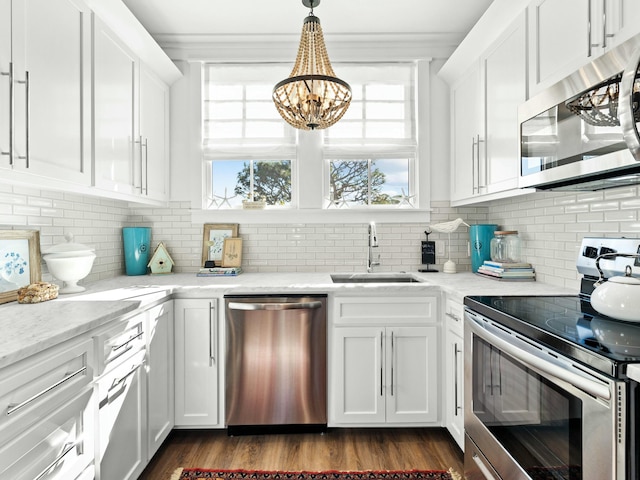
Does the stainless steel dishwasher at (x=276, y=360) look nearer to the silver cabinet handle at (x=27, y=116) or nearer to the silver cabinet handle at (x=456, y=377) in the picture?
the silver cabinet handle at (x=456, y=377)

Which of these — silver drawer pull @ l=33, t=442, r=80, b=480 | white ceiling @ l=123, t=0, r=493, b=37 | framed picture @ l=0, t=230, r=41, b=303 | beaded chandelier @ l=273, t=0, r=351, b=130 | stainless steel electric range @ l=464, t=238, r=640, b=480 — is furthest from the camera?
white ceiling @ l=123, t=0, r=493, b=37

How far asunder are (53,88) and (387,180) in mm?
2217

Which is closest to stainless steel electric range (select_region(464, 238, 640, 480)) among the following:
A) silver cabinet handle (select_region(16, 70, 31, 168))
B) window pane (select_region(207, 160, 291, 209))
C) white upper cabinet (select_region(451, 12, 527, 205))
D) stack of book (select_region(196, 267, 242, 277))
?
white upper cabinet (select_region(451, 12, 527, 205))

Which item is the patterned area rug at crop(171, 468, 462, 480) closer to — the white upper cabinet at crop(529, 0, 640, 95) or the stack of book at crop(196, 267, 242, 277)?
the stack of book at crop(196, 267, 242, 277)

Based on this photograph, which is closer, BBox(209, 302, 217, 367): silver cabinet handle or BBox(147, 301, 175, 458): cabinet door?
BBox(147, 301, 175, 458): cabinet door

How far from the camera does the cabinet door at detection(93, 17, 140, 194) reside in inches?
75.9

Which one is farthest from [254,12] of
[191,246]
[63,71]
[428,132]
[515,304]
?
[515,304]

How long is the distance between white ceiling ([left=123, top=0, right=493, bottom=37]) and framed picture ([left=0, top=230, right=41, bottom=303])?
1657 mm

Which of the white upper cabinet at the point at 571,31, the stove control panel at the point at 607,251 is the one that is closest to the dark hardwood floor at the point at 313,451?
the stove control panel at the point at 607,251

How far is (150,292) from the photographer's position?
6.51 feet

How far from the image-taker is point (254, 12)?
2.51 metres

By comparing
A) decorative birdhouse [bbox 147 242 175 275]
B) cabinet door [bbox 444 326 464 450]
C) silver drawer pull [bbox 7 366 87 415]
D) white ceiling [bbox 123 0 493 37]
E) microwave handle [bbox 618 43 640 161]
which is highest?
white ceiling [bbox 123 0 493 37]

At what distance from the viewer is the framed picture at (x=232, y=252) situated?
2818mm

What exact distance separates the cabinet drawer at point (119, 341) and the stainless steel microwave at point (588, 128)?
1.91 metres
